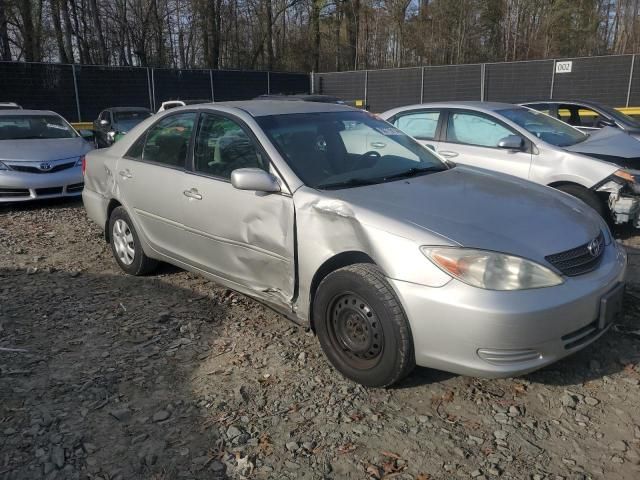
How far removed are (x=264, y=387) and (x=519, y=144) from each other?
4.36 metres

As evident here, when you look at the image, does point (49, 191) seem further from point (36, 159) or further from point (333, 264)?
point (333, 264)

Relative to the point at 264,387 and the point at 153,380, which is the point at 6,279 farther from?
the point at 264,387

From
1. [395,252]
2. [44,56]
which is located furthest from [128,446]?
[44,56]

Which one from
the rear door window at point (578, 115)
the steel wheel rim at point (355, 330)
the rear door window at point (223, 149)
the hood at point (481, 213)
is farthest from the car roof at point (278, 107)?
the rear door window at point (578, 115)

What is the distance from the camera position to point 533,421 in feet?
9.26

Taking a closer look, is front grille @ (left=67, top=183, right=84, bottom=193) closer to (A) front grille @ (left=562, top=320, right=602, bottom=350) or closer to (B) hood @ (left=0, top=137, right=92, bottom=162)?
(B) hood @ (left=0, top=137, right=92, bottom=162)

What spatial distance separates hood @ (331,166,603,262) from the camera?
286 centimetres

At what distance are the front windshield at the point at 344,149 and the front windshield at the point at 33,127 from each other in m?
6.73

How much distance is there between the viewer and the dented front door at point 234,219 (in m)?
3.47

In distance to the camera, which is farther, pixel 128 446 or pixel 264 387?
pixel 264 387

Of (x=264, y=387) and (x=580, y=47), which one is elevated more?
(x=580, y=47)

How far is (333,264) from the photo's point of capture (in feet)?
10.7

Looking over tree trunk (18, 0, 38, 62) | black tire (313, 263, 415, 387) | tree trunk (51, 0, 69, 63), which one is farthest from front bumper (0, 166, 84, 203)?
tree trunk (51, 0, 69, 63)

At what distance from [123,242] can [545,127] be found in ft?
16.5
